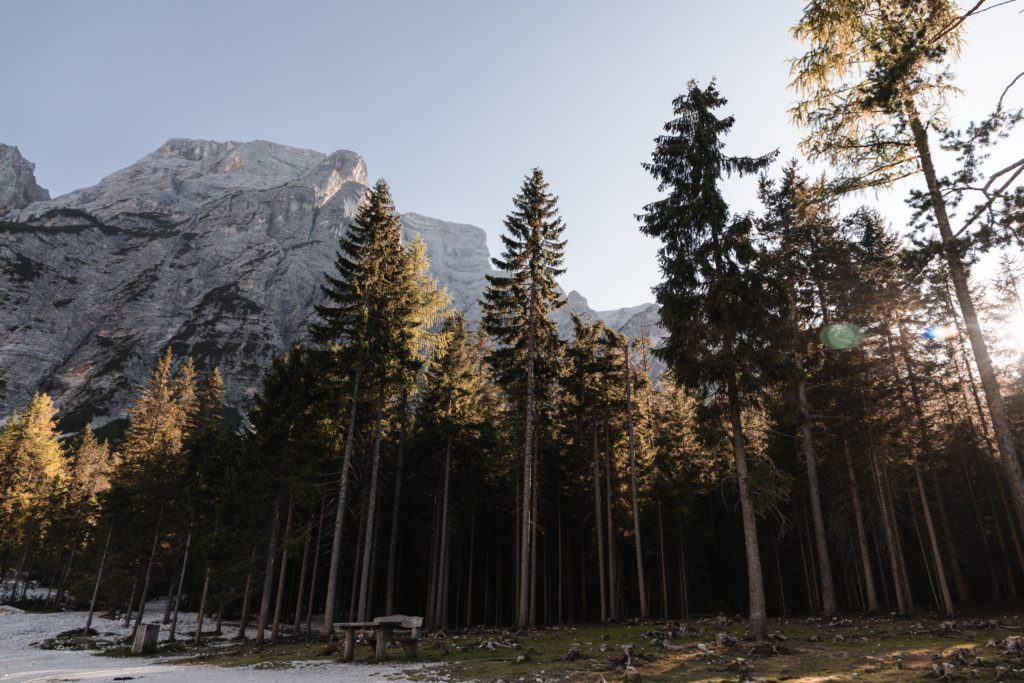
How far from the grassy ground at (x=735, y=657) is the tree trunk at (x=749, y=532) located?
0.54m

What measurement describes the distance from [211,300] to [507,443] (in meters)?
152

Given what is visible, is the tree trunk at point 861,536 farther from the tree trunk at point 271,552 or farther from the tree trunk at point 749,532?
the tree trunk at point 271,552

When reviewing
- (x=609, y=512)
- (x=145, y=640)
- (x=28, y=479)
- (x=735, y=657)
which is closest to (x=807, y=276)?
(x=609, y=512)

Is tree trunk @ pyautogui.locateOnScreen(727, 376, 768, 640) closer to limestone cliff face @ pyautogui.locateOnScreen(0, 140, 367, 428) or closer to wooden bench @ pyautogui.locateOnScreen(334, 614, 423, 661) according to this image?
wooden bench @ pyautogui.locateOnScreen(334, 614, 423, 661)

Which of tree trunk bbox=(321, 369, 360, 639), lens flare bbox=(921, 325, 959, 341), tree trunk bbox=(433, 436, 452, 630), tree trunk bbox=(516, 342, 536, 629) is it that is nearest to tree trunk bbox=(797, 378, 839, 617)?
lens flare bbox=(921, 325, 959, 341)

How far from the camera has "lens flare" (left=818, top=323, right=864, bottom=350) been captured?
895 inches

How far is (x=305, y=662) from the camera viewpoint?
13523 mm

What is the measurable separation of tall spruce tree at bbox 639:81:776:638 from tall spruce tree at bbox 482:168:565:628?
27.2 ft

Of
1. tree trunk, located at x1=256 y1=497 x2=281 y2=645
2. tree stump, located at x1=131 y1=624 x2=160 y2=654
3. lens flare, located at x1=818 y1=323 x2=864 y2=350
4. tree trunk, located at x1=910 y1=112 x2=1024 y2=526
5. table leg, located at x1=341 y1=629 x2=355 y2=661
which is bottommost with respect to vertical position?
tree stump, located at x1=131 y1=624 x2=160 y2=654

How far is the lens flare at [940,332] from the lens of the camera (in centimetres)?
2577

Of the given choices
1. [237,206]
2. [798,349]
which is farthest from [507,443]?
[237,206]

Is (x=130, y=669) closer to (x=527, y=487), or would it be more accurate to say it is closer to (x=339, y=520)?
(x=339, y=520)

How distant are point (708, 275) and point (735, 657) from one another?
416 inches

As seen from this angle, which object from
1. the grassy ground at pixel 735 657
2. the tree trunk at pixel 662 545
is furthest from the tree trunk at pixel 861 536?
the tree trunk at pixel 662 545
